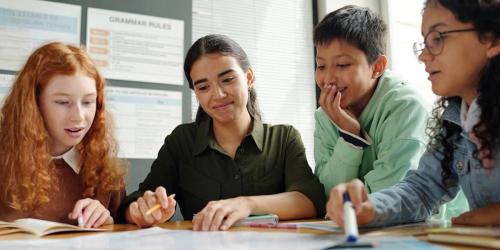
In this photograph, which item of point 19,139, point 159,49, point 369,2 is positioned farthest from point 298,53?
point 19,139

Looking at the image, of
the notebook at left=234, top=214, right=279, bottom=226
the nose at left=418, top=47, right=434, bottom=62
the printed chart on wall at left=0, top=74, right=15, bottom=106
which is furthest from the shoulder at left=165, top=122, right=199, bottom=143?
the printed chart on wall at left=0, top=74, right=15, bottom=106

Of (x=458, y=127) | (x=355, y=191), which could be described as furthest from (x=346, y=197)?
(x=458, y=127)

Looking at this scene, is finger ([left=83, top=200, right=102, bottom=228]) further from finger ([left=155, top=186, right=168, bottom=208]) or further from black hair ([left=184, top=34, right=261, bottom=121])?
black hair ([left=184, top=34, right=261, bottom=121])

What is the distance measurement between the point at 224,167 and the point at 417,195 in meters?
0.61

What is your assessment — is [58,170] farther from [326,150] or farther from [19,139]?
[326,150]

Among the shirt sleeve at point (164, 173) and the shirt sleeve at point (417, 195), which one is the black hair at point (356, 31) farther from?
the shirt sleeve at point (164, 173)

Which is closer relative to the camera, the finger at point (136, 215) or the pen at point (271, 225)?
the pen at point (271, 225)

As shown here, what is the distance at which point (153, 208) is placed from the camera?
969 mm

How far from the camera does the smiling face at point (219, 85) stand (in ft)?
4.36

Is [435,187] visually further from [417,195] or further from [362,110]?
[362,110]

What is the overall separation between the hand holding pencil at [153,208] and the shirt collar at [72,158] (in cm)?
33

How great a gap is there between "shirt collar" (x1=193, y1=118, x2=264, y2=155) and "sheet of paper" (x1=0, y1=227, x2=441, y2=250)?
585mm

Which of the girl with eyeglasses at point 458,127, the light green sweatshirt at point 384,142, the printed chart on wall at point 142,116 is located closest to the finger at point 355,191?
the girl with eyeglasses at point 458,127

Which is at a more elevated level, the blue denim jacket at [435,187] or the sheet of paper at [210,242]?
the blue denim jacket at [435,187]
